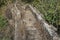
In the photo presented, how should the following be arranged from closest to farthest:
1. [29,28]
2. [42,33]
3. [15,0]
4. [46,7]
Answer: [42,33] < [29,28] < [46,7] < [15,0]

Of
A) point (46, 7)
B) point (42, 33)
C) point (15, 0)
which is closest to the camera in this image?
point (42, 33)

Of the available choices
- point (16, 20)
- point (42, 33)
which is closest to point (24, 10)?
point (16, 20)

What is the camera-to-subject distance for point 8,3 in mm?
7148

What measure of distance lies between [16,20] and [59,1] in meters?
1.36

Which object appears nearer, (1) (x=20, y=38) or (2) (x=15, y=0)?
(1) (x=20, y=38)

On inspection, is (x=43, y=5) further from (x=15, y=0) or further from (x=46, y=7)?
(x=15, y=0)

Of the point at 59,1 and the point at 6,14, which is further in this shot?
the point at 6,14

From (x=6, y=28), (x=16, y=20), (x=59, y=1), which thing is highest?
(x=59, y=1)

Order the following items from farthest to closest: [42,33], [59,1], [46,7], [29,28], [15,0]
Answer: [15,0]
[46,7]
[59,1]
[29,28]
[42,33]

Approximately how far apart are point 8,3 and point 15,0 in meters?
0.29

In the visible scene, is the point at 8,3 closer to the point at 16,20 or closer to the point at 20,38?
the point at 16,20

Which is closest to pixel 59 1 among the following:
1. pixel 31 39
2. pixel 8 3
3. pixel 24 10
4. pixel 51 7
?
pixel 51 7

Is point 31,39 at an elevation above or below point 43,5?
below

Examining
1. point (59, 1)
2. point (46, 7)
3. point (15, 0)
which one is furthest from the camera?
point (15, 0)
